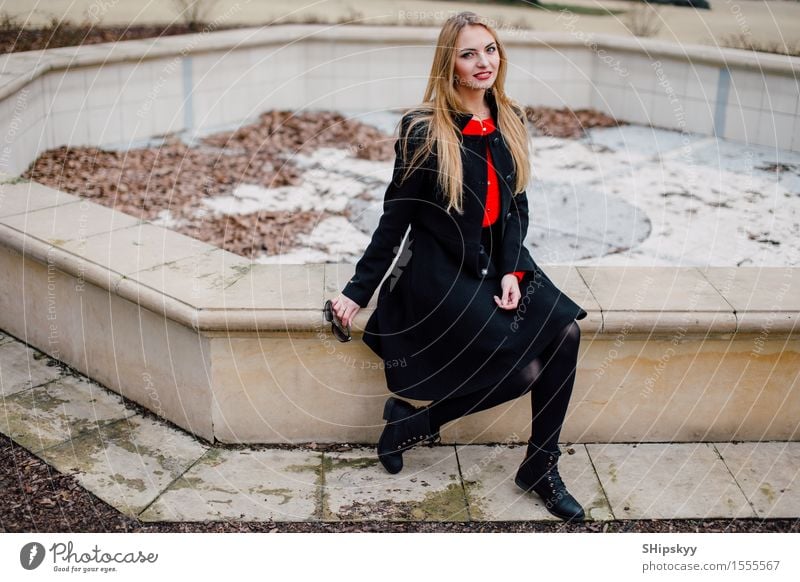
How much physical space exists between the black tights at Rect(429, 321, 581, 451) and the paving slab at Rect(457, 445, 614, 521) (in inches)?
8.8

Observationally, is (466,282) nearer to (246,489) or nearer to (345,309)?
(345,309)

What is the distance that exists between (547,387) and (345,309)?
0.77m

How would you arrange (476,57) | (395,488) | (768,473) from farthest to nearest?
(768,473) → (395,488) → (476,57)

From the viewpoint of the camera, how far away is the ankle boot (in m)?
3.43

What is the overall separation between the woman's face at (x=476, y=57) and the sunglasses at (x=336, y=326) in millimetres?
948

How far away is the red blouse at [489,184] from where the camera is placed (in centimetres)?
350

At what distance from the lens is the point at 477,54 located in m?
3.36

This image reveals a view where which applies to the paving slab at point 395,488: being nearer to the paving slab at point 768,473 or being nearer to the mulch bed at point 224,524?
the mulch bed at point 224,524

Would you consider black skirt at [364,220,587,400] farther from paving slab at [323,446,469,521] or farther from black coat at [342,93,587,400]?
paving slab at [323,446,469,521]

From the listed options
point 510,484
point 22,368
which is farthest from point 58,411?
point 510,484

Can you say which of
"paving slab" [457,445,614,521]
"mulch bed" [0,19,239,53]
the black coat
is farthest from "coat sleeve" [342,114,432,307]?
"mulch bed" [0,19,239,53]

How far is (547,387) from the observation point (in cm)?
342
